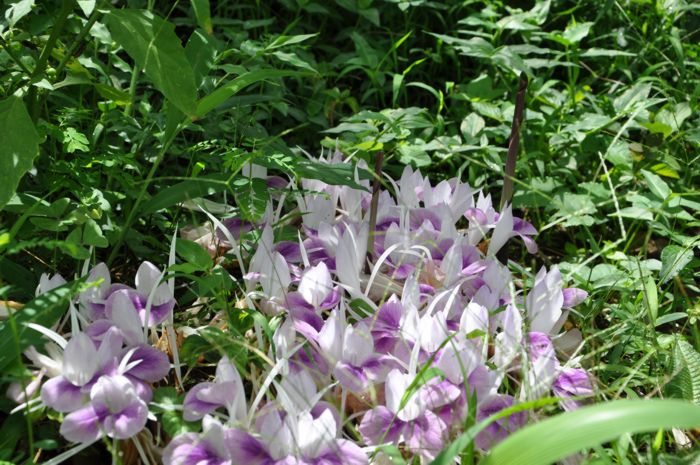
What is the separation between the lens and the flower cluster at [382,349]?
1.12 meters

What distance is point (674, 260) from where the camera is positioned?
5.58 ft

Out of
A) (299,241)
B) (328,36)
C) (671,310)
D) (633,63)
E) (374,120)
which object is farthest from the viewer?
(328,36)

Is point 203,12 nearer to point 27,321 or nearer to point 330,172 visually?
point 330,172

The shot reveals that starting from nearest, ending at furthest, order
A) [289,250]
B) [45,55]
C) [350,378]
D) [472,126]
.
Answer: [350,378] < [45,55] < [289,250] < [472,126]

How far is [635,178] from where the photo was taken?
2.17 meters

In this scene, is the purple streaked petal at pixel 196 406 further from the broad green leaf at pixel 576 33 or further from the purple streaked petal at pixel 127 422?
the broad green leaf at pixel 576 33

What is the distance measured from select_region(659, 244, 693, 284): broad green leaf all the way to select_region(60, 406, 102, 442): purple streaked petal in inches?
45.3

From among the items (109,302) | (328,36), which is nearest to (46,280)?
(109,302)

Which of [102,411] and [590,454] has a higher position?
[102,411]

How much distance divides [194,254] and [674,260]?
987mm

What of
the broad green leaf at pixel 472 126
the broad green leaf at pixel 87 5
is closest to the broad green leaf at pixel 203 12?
the broad green leaf at pixel 87 5

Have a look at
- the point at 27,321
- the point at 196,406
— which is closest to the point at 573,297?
the point at 196,406

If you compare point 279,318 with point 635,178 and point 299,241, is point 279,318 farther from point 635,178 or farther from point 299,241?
point 635,178

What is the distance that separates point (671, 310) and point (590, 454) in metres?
0.63
